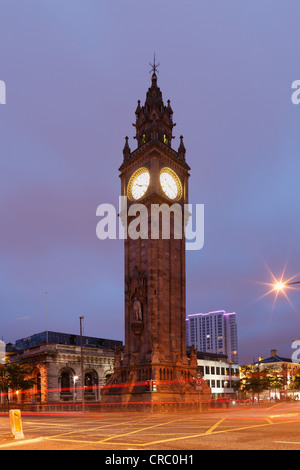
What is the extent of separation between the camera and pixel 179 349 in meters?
60.1

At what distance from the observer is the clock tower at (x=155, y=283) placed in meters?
54.6

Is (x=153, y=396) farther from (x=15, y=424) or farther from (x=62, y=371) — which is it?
(x=15, y=424)

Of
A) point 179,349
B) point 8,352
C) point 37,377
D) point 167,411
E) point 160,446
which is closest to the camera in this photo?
point 160,446

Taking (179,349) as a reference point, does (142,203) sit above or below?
above

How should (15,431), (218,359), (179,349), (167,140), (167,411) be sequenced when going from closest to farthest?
(15,431)
(167,411)
(179,349)
(167,140)
(218,359)

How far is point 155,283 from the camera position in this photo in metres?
58.5

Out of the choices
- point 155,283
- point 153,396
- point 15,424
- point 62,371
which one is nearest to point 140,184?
point 155,283

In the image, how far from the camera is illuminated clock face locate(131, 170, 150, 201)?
64562 mm

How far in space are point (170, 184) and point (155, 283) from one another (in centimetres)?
1636

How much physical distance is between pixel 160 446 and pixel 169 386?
40.8 m

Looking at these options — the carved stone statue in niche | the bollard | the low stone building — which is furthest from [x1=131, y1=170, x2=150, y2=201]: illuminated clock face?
the bollard

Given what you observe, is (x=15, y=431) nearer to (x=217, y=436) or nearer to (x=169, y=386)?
(x=217, y=436)

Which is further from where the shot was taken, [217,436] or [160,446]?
[217,436]
